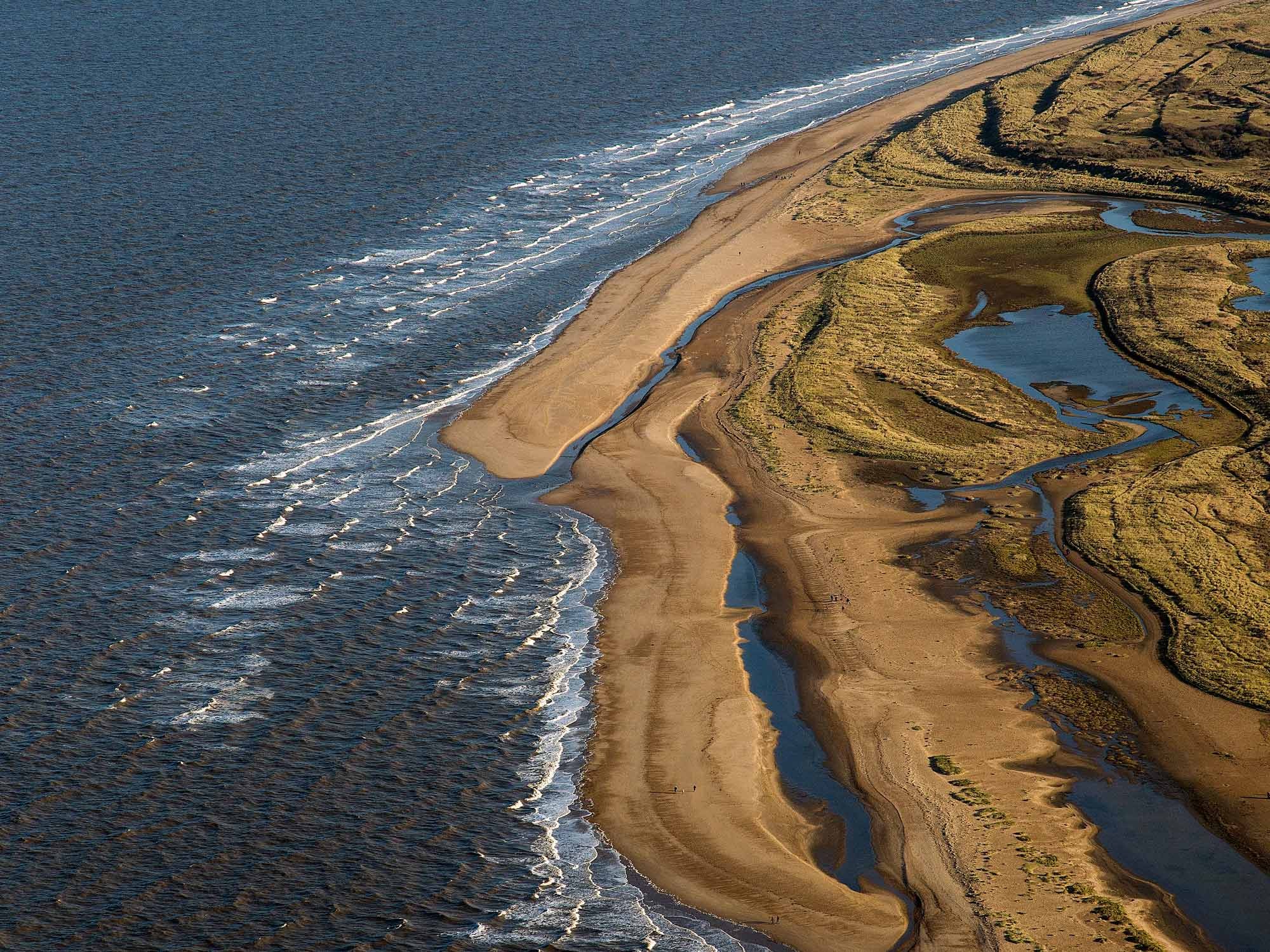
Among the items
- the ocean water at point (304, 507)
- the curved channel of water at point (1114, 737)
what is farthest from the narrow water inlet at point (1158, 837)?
the ocean water at point (304, 507)

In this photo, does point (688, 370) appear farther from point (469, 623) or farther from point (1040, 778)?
point (1040, 778)

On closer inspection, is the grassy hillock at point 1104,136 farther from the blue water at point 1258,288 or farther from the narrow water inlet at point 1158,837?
the narrow water inlet at point 1158,837

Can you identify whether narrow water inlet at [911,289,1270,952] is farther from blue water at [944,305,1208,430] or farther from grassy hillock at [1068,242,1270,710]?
blue water at [944,305,1208,430]

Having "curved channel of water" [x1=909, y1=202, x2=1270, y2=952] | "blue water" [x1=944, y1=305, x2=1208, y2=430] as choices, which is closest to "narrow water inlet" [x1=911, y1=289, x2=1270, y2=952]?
"curved channel of water" [x1=909, y1=202, x2=1270, y2=952]

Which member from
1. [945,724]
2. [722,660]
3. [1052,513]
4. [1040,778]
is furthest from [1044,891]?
[1052,513]

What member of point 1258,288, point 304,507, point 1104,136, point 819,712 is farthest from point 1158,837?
point 1104,136
